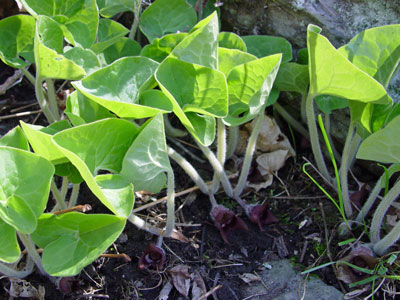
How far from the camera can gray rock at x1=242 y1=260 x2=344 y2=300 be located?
1.52 metres

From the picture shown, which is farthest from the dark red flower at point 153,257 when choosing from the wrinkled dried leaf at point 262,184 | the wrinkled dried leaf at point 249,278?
the wrinkled dried leaf at point 262,184

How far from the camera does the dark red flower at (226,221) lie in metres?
1.67

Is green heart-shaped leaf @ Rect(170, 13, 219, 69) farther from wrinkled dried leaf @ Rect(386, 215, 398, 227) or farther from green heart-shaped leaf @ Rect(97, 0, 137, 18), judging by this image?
wrinkled dried leaf @ Rect(386, 215, 398, 227)

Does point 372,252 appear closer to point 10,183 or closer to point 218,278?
point 218,278

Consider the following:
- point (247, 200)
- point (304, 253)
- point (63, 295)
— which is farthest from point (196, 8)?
point (63, 295)

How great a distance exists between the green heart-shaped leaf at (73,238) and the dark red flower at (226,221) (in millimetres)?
475

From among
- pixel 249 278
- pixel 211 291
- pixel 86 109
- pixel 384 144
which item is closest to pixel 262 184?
pixel 249 278

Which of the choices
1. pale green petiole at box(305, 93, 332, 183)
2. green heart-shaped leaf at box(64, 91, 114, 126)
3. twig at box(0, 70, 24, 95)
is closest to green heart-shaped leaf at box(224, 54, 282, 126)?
pale green petiole at box(305, 93, 332, 183)

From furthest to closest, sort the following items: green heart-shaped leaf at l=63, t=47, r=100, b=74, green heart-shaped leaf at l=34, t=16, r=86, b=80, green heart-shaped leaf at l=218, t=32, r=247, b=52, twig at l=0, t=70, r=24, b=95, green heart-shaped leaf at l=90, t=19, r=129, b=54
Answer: twig at l=0, t=70, r=24, b=95 → green heart-shaped leaf at l=90, t=19, r=129, b=54 → green heart-shaped leaf at l=218, t=32, r=247, b=52 → green heart-shaped leaf at l=63, t=47, r=100, b=74 → green heart-shaped leaf at l=34, t=16, r=86, b=80

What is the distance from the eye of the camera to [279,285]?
1556mm

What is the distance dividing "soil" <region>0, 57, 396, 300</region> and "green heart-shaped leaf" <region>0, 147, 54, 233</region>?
35 centimetres

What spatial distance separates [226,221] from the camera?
168 cm

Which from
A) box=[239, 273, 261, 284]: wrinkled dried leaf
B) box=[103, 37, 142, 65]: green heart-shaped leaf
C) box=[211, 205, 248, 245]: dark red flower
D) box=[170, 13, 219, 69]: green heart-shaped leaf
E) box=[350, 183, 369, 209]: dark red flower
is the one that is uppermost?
box=[170, 13, 219, 69]: green heart-shaped leaf

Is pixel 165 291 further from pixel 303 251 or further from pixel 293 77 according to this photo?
pixel 293 77
